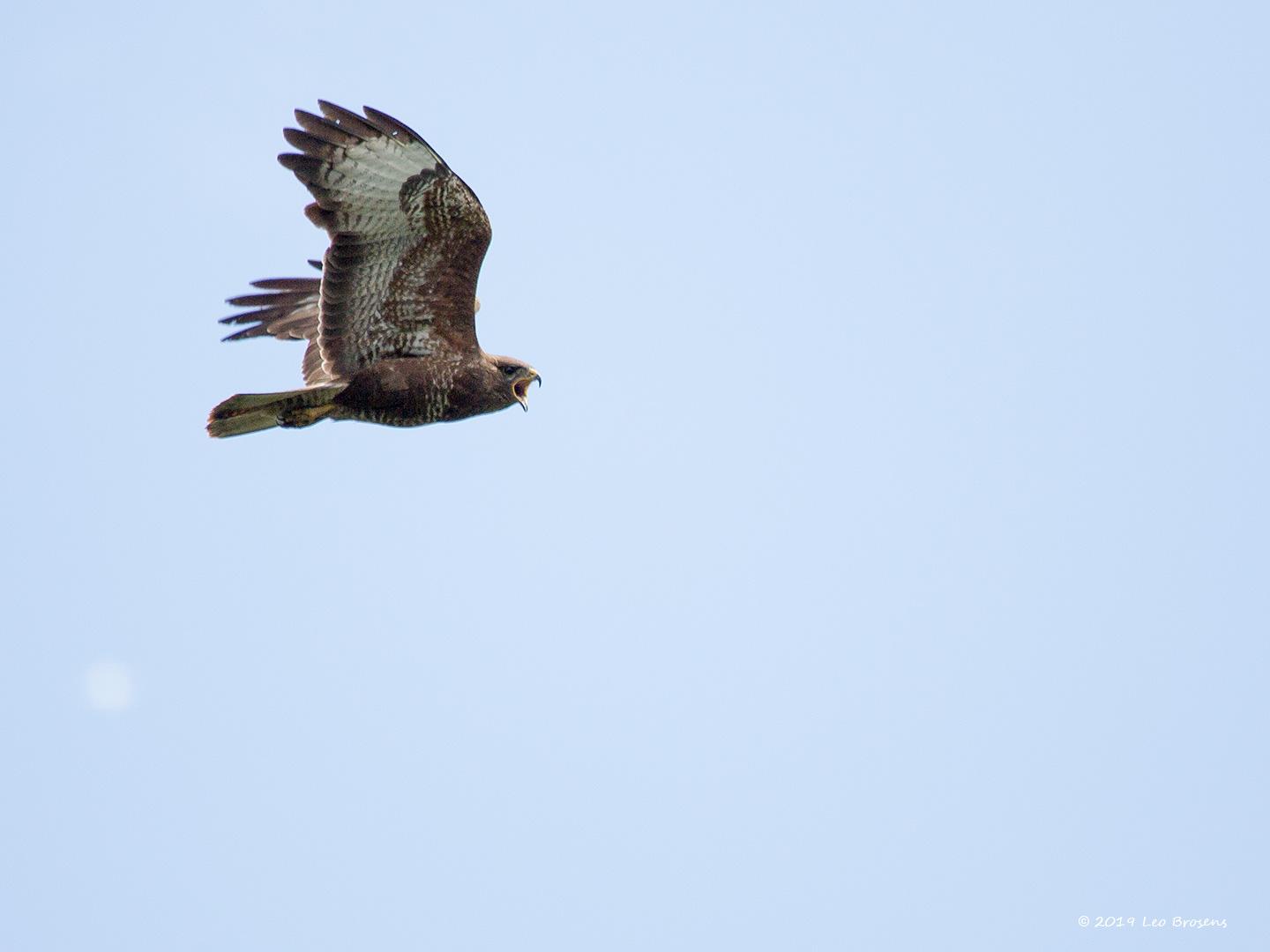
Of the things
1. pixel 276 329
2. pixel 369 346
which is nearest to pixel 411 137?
pixel 369 346

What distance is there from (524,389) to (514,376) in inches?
5.0

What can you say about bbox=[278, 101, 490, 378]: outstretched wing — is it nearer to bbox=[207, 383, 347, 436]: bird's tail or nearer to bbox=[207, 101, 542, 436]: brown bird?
bbox=[207, 101, 542, 436]: brown bird

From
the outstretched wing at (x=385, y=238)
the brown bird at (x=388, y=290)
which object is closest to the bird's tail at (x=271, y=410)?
the brown bird at (x=388, y=290)

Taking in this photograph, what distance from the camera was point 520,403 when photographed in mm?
10828

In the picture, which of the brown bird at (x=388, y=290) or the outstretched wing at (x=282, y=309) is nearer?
the brown bird at (x=388, y=290)

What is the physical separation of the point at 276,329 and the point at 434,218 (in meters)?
2.58

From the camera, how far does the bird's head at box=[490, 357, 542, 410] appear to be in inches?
423

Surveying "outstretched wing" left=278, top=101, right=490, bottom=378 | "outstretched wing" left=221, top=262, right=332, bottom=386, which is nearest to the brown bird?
"outstretched wing" left=278, top=101, right=490, bottom=378

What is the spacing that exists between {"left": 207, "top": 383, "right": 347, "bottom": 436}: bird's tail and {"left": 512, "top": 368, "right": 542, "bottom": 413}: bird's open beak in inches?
45.2

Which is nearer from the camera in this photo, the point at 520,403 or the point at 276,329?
the point at 520,403

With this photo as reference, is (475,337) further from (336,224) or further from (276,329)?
(276,329)

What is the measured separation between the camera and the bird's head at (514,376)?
423 inches

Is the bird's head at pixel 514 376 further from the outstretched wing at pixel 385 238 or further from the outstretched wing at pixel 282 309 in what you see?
the outstretched wing at pixel 282 309

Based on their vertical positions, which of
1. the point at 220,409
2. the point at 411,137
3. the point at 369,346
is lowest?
the point at 220,409
